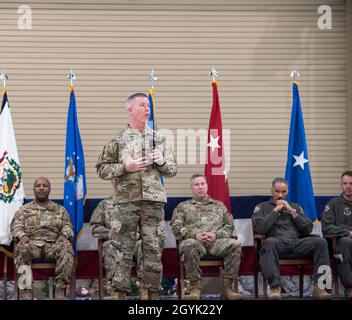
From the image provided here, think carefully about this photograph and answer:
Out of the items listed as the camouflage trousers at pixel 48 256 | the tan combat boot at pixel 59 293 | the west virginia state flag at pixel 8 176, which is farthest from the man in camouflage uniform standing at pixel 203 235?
the west virginia state flag at pixel 8 176

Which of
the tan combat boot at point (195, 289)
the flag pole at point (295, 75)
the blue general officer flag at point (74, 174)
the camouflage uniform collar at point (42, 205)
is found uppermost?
the flag pole at point (295, 75)

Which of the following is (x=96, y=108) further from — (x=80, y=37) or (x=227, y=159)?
(x=227, y=159)

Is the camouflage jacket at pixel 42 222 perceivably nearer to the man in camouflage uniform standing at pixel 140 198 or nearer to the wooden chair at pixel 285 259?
the man in camouflage uniform standing at pixel 140 198

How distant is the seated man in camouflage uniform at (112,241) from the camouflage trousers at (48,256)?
350 millimetres

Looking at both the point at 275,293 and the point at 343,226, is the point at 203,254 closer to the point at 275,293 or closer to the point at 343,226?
the point at 275,293

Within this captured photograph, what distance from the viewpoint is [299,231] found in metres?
7.29

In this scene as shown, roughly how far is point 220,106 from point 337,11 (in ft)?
5.75

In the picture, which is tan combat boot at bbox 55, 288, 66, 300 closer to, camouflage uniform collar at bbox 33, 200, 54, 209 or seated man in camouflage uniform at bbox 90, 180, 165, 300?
seated man in camouflage uniform at bbox 90, 180, 165, 300

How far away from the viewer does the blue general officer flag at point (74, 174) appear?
7.61 m

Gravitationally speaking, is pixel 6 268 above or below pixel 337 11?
below

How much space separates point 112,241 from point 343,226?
2.52m

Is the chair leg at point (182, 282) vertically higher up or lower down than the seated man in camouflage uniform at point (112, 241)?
lower down

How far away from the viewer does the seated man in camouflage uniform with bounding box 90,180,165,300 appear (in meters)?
5.82
